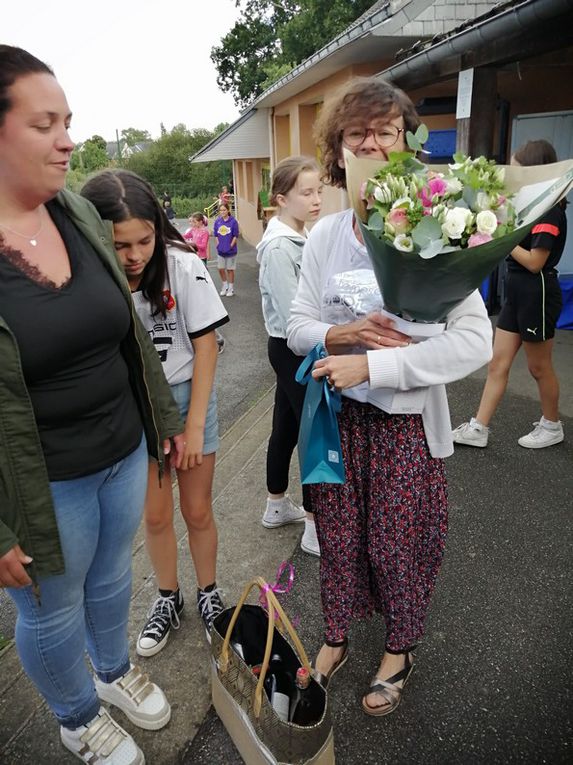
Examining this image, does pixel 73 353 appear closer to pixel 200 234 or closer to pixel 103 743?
pixel 103 743

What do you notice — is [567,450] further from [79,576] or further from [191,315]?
[79,576]

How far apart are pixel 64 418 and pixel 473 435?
3.10 meters

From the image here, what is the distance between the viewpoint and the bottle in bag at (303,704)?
5.34 ft

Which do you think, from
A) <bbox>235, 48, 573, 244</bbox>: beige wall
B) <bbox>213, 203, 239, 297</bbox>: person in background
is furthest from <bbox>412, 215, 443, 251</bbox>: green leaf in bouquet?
<bbox>213, 203, 239, 297</bbox>: person in background

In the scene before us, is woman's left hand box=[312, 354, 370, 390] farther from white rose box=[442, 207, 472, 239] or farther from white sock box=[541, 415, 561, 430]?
white sock box=[541, 415, 561, 430]

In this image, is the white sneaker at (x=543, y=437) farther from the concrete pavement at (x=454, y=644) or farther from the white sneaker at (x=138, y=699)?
the white sneaker at (x=138, y=699)

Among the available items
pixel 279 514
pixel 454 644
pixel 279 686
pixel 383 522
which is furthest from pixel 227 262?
pixel 279 686

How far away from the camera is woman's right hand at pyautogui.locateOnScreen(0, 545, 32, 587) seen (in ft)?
4.49

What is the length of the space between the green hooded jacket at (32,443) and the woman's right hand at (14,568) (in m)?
0.03

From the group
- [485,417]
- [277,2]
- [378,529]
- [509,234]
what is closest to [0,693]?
[378,529]

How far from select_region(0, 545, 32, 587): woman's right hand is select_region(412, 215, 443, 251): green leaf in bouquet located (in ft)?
4.16

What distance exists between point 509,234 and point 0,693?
2.43 meters

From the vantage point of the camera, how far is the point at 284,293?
2475 mm

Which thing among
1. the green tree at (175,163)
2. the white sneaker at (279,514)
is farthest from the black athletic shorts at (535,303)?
the green tree at (175,163)
